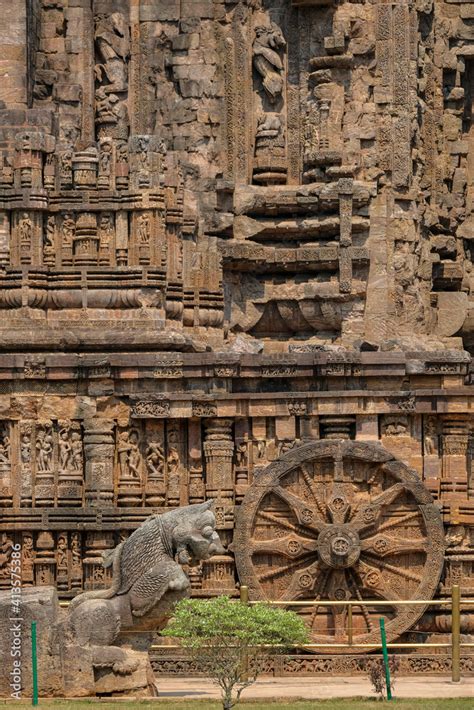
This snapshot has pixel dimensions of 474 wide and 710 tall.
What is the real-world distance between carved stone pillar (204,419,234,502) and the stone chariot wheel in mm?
353

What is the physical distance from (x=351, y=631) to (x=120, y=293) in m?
6.27

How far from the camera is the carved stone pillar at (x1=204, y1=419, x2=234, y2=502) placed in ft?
135

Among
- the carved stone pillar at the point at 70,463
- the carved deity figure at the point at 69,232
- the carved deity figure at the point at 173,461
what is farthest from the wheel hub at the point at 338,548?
the carved deity figure at the point at 69,232

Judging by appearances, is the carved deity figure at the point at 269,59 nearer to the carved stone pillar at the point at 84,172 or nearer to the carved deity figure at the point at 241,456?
the carved stone pillar at the point at 84,172

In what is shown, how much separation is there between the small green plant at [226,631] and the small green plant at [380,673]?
1.31 m

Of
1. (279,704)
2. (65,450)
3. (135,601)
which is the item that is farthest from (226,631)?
(65,450)

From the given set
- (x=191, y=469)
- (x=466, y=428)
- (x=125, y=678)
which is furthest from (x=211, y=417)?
(x=125, y=678)

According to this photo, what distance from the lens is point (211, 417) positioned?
135 ft

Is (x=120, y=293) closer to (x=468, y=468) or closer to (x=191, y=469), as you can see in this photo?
(x=191, y=469)

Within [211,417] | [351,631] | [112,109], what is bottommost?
[351,631]

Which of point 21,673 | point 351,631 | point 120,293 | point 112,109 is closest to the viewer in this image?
point 21,673

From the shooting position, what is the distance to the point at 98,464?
135ft

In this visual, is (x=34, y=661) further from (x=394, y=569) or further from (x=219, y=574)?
(x=394, y=569)

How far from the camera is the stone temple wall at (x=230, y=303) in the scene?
4100cm
